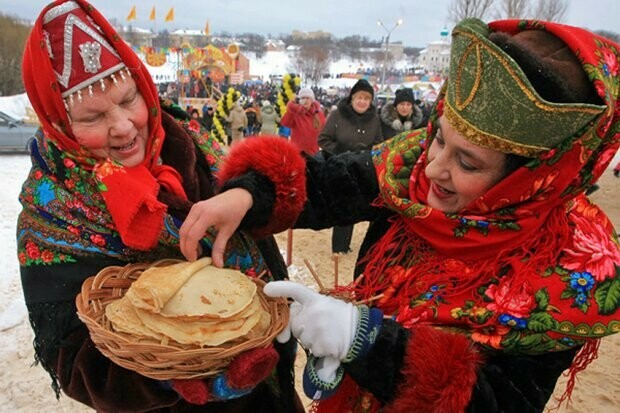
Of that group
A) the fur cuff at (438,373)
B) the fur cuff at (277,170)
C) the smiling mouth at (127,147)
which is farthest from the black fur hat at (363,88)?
the fur cuff at (438,373)

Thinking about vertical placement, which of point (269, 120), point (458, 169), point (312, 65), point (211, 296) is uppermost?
point (458, 169)

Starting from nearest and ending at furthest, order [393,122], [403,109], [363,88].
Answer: [363,88] → [393,122] → [403,109]

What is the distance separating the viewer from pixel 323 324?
3.57 feet

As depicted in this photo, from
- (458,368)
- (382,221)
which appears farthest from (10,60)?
(458,368)

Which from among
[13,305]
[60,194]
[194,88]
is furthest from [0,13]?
[60,194]

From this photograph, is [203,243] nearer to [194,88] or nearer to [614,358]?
[614,358]

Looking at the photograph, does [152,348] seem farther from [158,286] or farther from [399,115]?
[399,115]

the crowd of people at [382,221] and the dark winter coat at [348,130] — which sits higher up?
the crowd of people at [382,221]

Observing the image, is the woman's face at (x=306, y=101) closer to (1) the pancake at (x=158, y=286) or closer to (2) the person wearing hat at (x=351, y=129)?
(2) the person wearing hat at (x=351, y=129)

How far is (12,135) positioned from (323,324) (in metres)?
10.6

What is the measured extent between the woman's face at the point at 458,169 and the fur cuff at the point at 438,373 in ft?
1.16

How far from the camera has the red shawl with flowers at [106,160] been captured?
137cm

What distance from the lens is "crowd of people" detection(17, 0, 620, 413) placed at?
104 cm

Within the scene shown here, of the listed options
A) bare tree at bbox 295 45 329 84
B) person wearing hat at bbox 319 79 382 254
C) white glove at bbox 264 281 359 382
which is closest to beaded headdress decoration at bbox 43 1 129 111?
white glove at bbox 264 281 359 382
